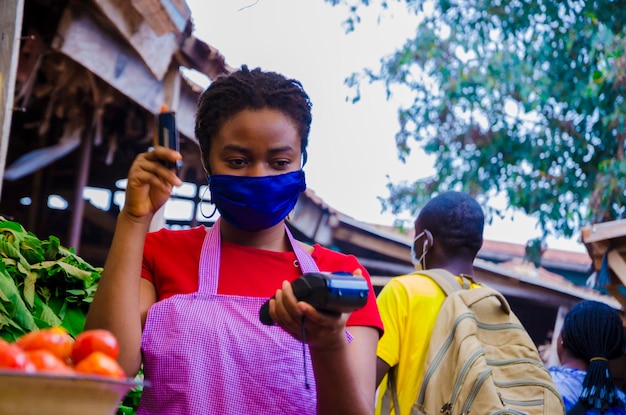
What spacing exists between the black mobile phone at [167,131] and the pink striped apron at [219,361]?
411mm

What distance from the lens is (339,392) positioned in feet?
5.97

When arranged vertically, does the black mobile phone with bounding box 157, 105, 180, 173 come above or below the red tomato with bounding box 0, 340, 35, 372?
above

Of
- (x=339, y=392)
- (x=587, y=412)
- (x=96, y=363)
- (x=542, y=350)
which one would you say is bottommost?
(x=542, y=350)

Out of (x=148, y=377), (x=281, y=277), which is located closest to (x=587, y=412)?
(x=281, y=277)

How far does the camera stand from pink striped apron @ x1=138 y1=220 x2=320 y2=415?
1.81 meters

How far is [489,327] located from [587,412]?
1363mm

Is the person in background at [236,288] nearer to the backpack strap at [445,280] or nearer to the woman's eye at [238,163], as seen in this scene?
the woman's eye at [238,163]

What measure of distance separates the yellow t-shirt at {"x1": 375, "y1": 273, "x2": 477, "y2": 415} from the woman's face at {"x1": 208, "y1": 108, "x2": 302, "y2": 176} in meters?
1.18

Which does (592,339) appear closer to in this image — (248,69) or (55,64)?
(248,69)

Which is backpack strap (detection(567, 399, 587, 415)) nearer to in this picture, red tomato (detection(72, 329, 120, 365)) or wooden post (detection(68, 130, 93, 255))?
red tomato (detection(72, 329, 120, 365))

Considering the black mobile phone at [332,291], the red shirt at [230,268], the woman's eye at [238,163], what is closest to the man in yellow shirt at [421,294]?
the red shirt at [230,268]

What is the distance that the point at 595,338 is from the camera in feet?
14.2

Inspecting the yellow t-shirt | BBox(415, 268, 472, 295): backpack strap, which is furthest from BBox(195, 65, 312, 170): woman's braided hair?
BBox(415, 268, 472, 295): backpack strap

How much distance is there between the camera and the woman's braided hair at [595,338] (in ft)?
13.7
